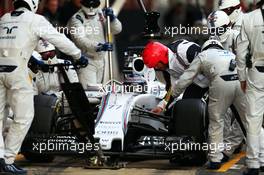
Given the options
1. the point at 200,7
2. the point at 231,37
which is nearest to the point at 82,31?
the point at 231,37

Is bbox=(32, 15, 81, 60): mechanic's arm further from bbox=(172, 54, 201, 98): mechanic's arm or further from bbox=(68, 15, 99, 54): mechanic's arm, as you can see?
bbox=(68, 15, 99, 54): mechanic's arm

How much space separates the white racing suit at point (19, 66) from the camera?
11.0 meters

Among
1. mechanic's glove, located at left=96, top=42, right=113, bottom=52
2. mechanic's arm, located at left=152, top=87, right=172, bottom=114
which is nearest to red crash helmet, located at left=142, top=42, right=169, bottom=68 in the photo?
mechanic's arm, located at left=152, top=87, right=172, bottom=114

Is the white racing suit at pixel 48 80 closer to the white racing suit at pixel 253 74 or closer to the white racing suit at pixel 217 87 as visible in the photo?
the white racing suit at pixel 217 87

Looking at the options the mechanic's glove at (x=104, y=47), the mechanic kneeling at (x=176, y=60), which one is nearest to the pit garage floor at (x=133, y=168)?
the mechanic kneeling at (x=176, y=60)

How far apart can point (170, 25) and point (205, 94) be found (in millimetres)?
7878

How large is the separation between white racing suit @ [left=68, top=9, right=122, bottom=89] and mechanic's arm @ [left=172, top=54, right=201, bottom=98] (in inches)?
135

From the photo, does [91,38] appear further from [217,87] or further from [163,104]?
[217,87]

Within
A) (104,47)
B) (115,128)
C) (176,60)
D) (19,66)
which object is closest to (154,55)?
(176,60)

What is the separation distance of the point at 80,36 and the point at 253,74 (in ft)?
16.1

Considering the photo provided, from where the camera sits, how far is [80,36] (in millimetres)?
15023

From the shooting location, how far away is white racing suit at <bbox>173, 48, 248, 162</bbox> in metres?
11.6

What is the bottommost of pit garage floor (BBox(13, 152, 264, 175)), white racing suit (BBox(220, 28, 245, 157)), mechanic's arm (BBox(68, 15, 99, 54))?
pit garage floor (BBox(13, 152, 264, 175))

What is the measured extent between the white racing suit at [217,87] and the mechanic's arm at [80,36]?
3567 mm
